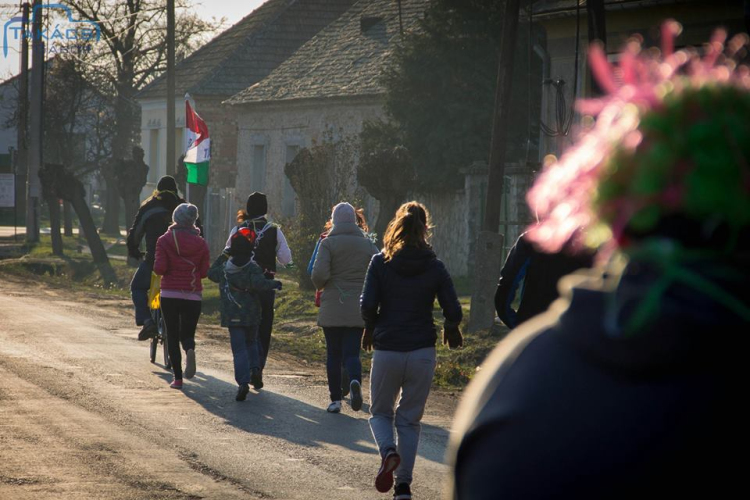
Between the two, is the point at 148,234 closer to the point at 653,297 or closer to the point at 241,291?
the point at 241,291

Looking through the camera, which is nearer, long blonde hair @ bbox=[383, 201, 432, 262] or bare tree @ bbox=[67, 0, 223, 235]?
long blonde hair @ bbox=[383, 201, 432, 262]

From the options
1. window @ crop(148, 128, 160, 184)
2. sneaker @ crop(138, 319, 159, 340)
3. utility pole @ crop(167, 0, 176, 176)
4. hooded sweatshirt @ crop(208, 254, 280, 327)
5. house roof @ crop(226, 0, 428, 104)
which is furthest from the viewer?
window @ crop(148, 128, 160, 184)

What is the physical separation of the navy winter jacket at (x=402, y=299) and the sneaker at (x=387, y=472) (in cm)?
65

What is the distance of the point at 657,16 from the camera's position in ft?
62.0

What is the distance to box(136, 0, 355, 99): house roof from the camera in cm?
4138

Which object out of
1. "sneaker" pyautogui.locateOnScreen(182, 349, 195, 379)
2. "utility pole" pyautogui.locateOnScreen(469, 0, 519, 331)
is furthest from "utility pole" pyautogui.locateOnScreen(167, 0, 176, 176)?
"sneaker" pyautogui.locateOnScreen(182, 349, 195, 379)

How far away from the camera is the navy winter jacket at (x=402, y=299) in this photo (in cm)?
723

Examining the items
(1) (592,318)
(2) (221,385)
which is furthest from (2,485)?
(1) (592,318)

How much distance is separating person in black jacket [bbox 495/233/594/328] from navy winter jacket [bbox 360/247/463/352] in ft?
2.12

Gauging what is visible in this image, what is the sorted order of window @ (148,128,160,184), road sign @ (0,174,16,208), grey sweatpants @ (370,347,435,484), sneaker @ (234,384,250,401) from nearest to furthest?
grey sweatpants @ (370,347,435,484) → sneaker @ (234,384,250,401) → road sign @ (0,174,16,208) → window @ (148,128,160,184)

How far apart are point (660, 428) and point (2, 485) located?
6.16 metres

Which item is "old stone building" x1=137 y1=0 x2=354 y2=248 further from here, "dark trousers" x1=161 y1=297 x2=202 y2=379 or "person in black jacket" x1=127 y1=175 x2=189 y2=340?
"dark trousers" x1=161 y1=297 x2=202 y2=379

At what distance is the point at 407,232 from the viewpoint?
7293mm

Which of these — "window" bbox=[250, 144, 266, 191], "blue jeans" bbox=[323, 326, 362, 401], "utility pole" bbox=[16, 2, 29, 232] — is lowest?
"blue jeans" bbox=[323, 326, 362, 401]
